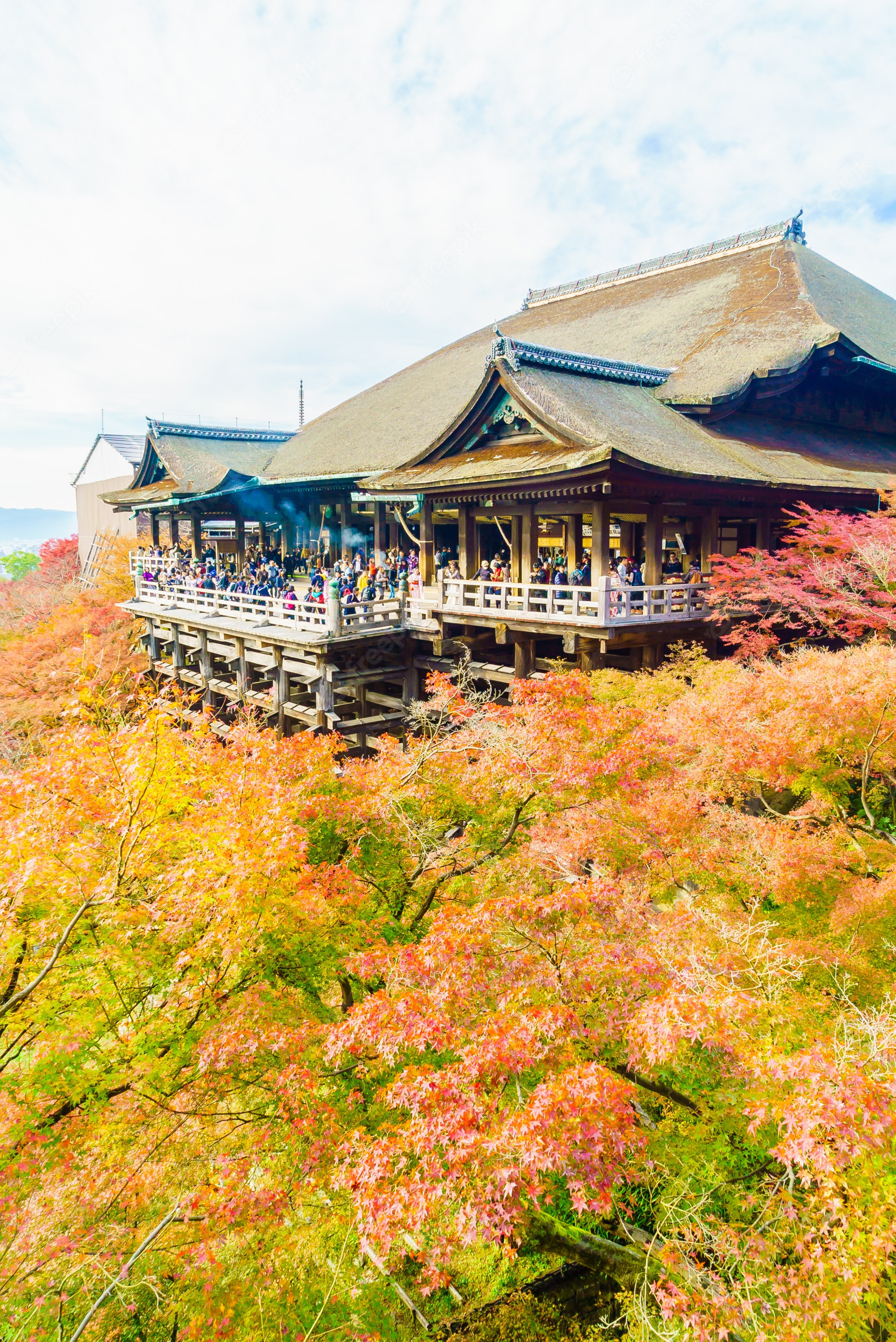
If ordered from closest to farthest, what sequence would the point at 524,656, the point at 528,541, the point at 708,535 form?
the point at 524,656 → the point at 708,535 → the point at 528,541

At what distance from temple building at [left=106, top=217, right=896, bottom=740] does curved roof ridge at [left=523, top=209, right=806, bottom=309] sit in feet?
A: 0.23

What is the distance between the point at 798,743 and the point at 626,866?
2.44 m

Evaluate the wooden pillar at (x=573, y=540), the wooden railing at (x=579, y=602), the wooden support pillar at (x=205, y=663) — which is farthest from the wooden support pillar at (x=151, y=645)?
the wooden pillar at (x=573, y=540)

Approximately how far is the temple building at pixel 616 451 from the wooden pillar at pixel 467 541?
0.19 feet

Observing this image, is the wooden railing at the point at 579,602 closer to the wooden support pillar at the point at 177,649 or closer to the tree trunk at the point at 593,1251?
the tree trunk at the point at 593,1251

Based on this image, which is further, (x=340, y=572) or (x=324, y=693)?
(x=340, y=572)

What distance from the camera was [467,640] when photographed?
14.7 metres

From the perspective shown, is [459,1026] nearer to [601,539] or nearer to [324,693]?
[601,539]

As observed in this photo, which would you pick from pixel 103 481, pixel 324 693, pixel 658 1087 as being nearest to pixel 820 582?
pixel 658 1087

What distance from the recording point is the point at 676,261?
81.8ft

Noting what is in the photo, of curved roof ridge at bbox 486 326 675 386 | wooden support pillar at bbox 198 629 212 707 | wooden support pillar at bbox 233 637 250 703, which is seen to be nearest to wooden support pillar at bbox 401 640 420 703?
wooden support pillar at bbox 233 637 250 703

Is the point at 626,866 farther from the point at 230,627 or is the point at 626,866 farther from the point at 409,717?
the point at 230,627

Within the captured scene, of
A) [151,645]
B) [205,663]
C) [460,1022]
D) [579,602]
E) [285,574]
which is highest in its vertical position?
[285,574]

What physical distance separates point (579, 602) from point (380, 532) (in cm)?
1099
